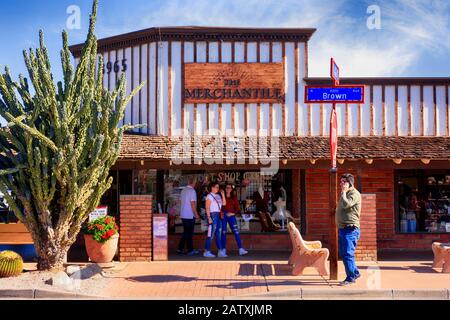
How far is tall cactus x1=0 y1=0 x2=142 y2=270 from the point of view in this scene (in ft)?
30.2

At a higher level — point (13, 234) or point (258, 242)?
point (13, 234)

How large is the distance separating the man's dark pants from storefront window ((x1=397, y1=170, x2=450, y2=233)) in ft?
18.1

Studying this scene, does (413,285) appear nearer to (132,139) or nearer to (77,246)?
(132,139)

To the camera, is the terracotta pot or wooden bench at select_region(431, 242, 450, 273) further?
the terracotta pot

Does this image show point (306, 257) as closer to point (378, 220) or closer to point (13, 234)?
point (378, 220)

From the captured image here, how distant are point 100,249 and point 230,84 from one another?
5546mm

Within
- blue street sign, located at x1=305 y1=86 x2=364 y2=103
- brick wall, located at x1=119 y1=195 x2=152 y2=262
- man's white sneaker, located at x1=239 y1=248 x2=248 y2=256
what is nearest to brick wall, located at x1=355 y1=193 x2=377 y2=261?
man's white sneaker, located at x1=239 y1=248 x2=248 y2=256

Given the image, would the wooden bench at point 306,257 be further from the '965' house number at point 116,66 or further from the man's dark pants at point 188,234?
the '965' house number at point 116,66

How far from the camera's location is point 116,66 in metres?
14.6

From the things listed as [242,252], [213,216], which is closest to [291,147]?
[213,216]

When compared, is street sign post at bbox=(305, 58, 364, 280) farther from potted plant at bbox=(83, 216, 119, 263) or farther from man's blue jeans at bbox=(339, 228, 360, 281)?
potted plant at bbox=(83, 216, 119, 263)

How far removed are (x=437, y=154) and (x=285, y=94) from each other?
13.4 ft

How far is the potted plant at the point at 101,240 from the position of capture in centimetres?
1055

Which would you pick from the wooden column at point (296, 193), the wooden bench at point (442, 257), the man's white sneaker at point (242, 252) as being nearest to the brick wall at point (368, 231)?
the wooden bench at point (442, 257)
